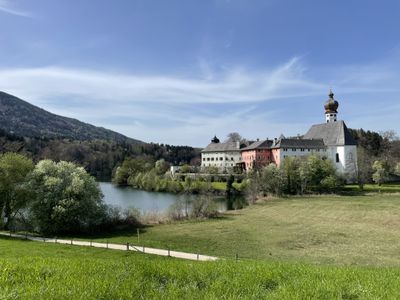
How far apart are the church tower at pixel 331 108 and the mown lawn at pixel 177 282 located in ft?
322

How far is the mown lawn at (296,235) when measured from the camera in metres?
22.5

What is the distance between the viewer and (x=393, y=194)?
61.1 metres

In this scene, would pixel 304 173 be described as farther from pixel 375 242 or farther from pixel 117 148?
pixel 117 148

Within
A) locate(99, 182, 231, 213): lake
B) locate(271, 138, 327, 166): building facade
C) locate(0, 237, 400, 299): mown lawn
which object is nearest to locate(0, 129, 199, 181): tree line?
locate(271, 138, 327, 166): building facade

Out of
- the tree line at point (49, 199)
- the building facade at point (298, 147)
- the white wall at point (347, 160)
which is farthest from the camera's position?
the building facade at point (298, 147)

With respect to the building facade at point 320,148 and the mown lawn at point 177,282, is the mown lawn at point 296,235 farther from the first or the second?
the building facade at point 320,148

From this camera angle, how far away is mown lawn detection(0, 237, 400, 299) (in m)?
4.96

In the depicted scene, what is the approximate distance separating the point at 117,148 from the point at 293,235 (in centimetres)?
16854

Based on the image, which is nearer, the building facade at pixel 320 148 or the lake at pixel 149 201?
the lake at pixel 149 201

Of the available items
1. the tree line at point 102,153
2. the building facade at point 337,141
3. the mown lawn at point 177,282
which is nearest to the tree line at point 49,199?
the mown lawn at point 177,282

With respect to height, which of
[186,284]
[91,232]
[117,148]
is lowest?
[91,232]

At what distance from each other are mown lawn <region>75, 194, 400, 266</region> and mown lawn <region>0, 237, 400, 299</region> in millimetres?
14057

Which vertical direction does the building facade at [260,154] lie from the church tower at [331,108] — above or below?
below

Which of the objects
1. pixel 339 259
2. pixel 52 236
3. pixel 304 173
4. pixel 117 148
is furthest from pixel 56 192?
pixel 117 148
